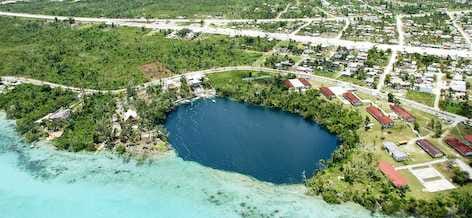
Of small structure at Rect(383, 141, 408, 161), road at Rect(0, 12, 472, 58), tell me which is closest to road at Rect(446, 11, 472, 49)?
road at Rect(0, 12, 472, 58)

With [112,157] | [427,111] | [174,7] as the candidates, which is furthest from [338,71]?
[174,7]

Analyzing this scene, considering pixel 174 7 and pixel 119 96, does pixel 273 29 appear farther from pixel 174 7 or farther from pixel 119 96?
pixel 119 96

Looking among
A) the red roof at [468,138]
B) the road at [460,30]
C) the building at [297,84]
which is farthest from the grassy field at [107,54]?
the red roof at [468,138]

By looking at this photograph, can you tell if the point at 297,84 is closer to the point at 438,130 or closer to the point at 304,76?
the point at 304,76

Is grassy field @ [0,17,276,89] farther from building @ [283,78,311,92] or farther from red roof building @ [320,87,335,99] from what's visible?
red roof building @ [320,87,335,99]

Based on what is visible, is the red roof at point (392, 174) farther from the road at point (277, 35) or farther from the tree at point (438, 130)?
the road at point (277, 35)
